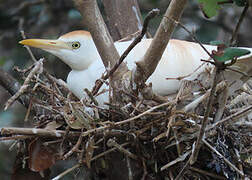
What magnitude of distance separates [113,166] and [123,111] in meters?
0.39

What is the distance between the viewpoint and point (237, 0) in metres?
1.02

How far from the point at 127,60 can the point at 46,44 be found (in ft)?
1.12

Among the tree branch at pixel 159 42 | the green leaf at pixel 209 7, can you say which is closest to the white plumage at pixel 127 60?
the tree branch at pixel 159 42

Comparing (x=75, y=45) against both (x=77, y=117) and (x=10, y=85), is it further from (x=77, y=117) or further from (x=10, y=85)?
(x=77, y=117)

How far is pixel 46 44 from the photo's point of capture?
1.78 m

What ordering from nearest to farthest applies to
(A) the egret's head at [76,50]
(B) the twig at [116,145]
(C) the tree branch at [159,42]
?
(C) the tree branch at [159,42], (B) the twig at [116,145], (A) the egret's head at [76,50]

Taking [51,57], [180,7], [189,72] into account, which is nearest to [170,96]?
[189,72]

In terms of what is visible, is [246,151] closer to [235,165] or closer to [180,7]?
[235,165]

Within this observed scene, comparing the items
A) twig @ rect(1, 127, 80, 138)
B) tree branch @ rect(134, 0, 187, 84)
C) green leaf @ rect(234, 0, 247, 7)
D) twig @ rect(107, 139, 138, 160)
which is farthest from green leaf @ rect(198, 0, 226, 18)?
twig @ rect(1, 127, 80, 138)

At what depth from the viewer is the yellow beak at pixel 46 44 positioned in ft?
5.73

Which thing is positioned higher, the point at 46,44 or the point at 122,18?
the point at 122,18

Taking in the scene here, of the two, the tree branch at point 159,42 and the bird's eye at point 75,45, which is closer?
the tree branch at point 159,42

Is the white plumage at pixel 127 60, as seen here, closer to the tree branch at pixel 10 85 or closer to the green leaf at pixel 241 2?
the tree branch at pixel 10 85

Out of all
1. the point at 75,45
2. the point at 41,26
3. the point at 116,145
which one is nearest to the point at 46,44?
the point at 75,45
